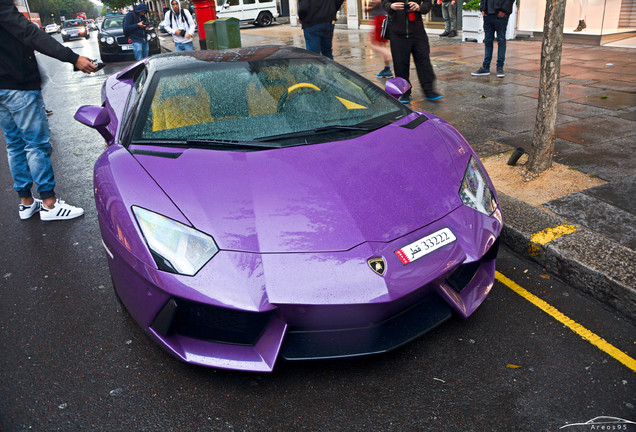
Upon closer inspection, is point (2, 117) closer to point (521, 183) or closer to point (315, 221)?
point (315, 221)

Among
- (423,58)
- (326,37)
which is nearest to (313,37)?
(326,37)

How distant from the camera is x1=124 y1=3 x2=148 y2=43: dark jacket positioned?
11859 mm

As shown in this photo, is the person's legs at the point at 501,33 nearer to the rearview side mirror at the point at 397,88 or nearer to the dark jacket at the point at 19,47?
the rearview side mirror at the point at 397,88

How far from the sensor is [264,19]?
1145 inches

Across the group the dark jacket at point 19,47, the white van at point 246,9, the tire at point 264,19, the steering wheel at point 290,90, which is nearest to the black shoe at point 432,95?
the steering wheel at point 290,90

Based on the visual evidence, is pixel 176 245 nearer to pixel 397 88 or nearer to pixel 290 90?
pixel 290 90

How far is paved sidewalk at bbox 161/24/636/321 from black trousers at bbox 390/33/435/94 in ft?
1.42

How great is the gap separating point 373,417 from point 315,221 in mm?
878

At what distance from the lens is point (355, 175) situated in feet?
8.63

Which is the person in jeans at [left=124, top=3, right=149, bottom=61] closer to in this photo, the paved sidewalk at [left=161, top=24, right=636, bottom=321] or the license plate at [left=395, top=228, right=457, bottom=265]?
the paved sidewalk at [left=161, top=24, right=636, bottom=321]

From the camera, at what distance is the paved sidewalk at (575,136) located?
3064 mm

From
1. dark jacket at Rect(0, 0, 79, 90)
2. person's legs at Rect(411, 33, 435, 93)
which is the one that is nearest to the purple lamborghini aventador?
dark jacket at Rect(0, 0, 79, 90)

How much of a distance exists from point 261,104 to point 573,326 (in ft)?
7.20

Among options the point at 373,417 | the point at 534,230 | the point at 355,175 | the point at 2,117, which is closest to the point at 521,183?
the point at 534,230
